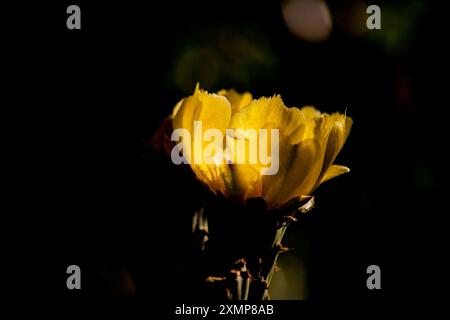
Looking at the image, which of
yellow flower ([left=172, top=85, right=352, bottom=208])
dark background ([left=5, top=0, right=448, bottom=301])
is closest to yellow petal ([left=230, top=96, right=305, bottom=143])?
yellow flower ([left=172, top=85, right=352, bottom=208])

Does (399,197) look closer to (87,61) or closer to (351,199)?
(351,199)

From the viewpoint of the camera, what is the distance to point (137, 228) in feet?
2.33

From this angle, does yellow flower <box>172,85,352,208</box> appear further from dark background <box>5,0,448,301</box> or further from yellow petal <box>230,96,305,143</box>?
dark background <box>5,0,448,301</box>

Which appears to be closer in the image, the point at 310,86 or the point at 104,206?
the point at 104,206

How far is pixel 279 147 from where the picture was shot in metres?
0.49

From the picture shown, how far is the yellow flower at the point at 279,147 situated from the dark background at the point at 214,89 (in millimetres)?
374

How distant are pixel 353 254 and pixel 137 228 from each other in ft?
1.83

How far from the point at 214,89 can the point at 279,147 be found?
626mm

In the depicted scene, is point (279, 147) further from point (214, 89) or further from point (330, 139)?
point (214, 89)

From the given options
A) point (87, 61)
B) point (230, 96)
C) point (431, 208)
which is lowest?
point (431, 208)

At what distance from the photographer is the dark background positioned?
3.08 feet

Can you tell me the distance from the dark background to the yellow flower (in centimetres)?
37

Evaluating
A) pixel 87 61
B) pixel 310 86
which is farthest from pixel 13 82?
pixel 310 86

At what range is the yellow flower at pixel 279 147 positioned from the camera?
1.60 feet
